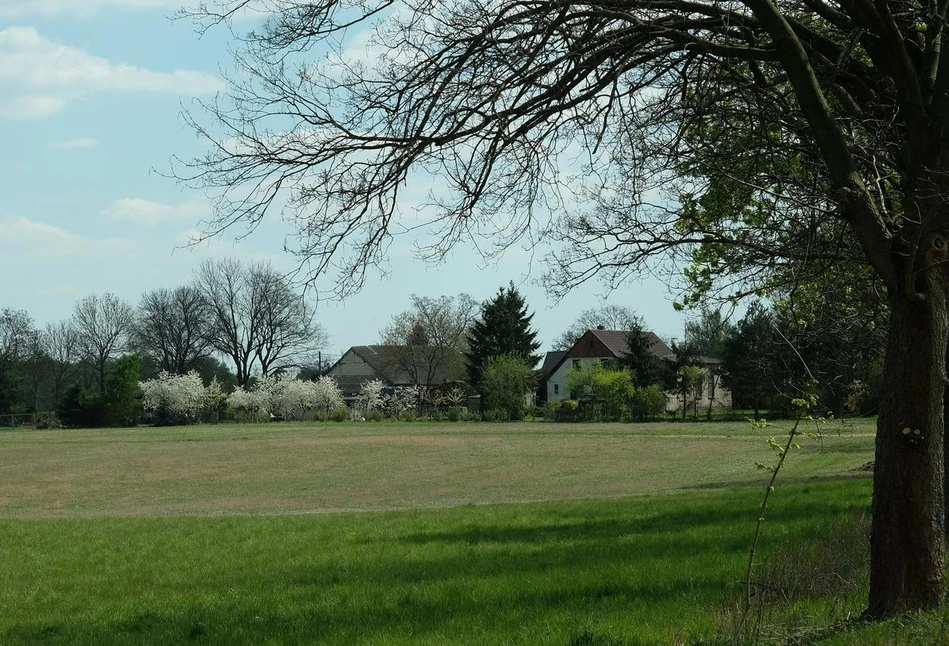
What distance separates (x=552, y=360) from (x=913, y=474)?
105 metres

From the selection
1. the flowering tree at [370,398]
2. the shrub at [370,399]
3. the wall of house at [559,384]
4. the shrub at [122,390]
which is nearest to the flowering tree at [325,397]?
the shrub at [370,399]

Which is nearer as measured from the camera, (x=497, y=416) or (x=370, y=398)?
(x=497, y=416)

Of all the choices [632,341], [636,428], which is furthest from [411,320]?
[636,428]

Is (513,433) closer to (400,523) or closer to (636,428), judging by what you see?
(636,428)

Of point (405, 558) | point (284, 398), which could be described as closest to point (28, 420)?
point (284, 398)

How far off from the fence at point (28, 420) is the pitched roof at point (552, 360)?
49345 millimetres

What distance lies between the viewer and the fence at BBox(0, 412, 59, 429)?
277ft

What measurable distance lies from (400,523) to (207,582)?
18.6ft

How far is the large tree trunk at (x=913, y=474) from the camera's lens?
18.3 ft

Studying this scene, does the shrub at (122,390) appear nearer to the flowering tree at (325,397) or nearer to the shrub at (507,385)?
the flowering tree at (325,397)

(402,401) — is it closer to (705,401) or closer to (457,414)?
(457,414)

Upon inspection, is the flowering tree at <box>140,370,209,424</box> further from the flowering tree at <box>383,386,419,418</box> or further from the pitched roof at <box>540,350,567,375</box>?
the pitched roof at <box>540,350,567,375</box>

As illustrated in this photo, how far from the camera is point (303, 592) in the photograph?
29.9ft

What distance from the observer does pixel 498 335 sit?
8462 cm
